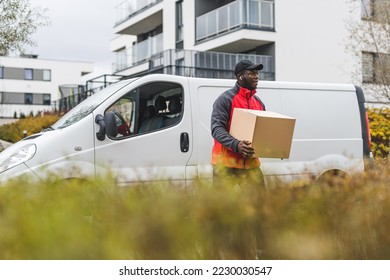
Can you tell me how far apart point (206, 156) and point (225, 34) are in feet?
57.6

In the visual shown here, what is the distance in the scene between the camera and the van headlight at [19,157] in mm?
6629

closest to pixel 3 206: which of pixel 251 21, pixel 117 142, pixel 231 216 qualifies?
pixel 231 216

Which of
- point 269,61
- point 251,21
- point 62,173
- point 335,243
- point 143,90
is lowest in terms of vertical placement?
point 335,243

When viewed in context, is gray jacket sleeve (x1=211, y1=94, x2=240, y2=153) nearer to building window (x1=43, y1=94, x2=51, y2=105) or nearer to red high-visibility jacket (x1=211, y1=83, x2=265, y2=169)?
red high-visibility jacket (x1=211, y1=83, x2=265, y2=169)

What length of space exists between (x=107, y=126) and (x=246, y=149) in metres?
2.63

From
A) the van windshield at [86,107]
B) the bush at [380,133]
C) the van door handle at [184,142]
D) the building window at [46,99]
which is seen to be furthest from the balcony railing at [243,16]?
the building window at [46,99]

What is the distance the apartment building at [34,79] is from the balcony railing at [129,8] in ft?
113

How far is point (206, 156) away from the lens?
7.73m

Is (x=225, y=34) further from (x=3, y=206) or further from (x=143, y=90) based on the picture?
(x=3, y=206)

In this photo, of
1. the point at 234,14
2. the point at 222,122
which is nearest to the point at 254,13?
the point at 234,14

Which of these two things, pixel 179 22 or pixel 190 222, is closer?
pixel 190 222

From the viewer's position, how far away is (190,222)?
2.33m

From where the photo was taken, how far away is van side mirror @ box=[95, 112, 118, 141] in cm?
696

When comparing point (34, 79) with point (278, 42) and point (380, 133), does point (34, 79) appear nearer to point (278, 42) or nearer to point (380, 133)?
point (278, 42)
